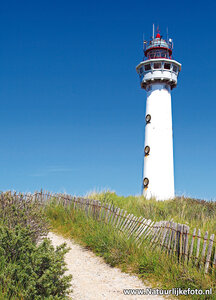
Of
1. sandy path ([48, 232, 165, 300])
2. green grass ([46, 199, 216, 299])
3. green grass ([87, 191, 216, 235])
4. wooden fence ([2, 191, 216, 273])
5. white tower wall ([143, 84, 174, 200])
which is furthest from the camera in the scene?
white tower wall ([143, 84, 174, 200])

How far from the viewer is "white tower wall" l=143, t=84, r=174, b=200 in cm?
2089

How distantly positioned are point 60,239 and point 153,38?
19.1 m

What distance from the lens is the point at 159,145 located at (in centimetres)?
2138

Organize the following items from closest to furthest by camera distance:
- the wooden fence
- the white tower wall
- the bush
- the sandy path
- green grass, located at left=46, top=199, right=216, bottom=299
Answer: the bush, green grass, located at left=46, top=199, right=216, bottom=299, the sandy path, the wooden fence, the white tower wall

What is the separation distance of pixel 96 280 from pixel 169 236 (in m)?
2.41

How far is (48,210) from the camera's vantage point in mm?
15055

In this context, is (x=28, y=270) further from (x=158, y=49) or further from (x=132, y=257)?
(x=158, y=49)

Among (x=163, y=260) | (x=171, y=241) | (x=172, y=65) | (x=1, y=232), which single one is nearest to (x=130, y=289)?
(x=163, y=260)

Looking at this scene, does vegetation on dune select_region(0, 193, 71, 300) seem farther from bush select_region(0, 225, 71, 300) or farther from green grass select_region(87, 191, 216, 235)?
green grass select_region(87, 191, 216, 235)

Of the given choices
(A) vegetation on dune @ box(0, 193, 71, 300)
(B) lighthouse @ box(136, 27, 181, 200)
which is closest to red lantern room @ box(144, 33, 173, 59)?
(B) lighthouse @ box(136, 27, 181, 200)

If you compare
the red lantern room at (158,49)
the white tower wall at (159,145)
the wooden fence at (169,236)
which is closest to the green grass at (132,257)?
the wooden fence at (169,236)

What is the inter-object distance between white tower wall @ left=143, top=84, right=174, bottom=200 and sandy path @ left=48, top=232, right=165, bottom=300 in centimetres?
1165

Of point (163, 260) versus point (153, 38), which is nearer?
point (163, 260)

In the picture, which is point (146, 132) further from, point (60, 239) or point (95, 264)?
point (95, 264)
